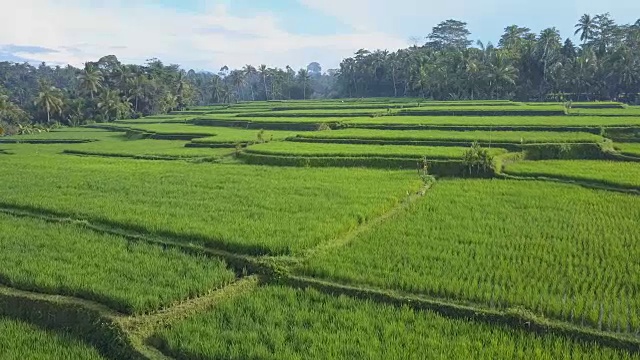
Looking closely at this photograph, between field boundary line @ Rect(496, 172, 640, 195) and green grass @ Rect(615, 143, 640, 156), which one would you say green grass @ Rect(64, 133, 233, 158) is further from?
green grass @ Rect(615, 143, 640, 156)

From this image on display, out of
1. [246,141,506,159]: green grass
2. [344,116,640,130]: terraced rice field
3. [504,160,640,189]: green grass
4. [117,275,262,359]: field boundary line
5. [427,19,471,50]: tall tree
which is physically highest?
[427,19,471,50]: tall tree

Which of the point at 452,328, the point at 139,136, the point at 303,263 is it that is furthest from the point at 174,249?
the point at 139,136

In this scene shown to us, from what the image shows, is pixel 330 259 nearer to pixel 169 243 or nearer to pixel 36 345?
pixel 169 243

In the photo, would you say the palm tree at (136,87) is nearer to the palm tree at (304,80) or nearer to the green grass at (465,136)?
the palm tree at (304,80)

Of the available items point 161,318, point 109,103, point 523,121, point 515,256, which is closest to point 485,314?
point 515,256

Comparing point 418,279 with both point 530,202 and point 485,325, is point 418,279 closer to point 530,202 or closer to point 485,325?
point 485,325

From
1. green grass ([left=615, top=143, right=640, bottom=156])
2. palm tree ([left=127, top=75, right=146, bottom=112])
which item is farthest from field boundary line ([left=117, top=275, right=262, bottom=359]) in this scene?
palm tree ([left=127, top=75, right=146, bottom=112])
